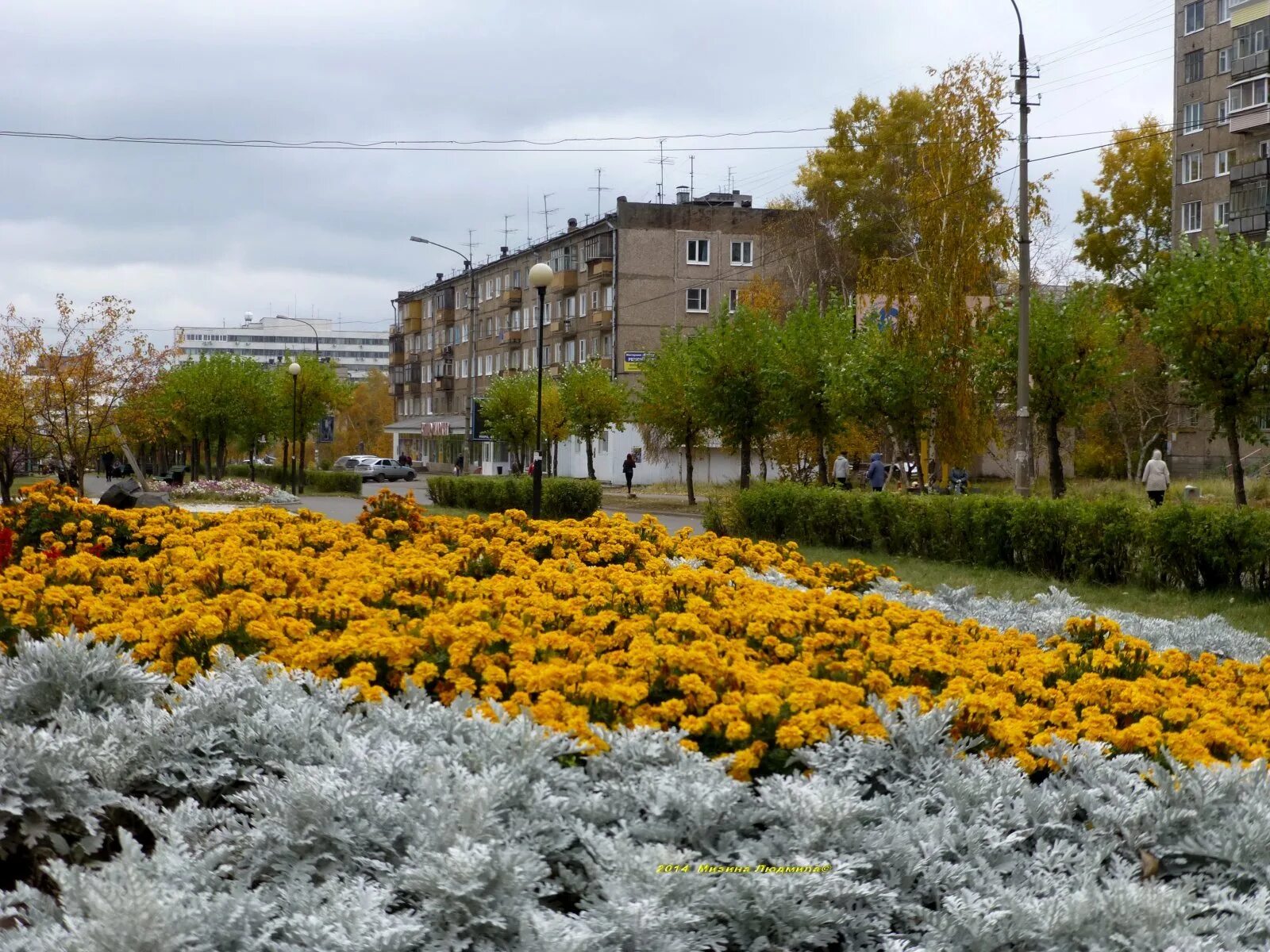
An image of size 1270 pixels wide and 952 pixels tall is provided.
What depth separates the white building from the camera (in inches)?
7274

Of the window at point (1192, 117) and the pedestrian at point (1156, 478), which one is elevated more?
the window at point (1192, 117)

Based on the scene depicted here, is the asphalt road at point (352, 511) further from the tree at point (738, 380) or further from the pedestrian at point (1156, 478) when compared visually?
the pedestrian at point (1156, 478)

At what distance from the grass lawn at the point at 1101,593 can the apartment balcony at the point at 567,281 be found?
52723 millimetres

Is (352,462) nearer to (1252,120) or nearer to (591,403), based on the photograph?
(591,403)

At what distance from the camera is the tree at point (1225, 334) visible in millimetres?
22344

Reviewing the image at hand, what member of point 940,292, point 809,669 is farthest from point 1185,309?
point 809,669

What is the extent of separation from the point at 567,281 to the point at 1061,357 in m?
45.0

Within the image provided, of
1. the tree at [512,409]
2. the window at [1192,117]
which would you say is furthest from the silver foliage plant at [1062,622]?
the window at [1192,117]

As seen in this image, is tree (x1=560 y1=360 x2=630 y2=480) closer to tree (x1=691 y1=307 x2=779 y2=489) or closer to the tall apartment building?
the tall apartment building

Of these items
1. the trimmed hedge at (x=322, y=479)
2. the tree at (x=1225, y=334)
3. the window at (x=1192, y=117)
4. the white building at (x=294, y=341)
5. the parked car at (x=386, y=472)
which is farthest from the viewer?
the white building at (x=294, y=341)

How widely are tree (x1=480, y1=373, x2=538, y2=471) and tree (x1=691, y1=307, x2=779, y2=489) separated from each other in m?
15.1

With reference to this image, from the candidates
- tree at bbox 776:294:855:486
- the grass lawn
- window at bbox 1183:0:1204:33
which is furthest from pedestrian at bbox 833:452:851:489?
window at bbox 1183:0:1204:33

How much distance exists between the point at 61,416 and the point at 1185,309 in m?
31.5

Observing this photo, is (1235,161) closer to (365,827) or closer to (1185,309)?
(1185,309)
